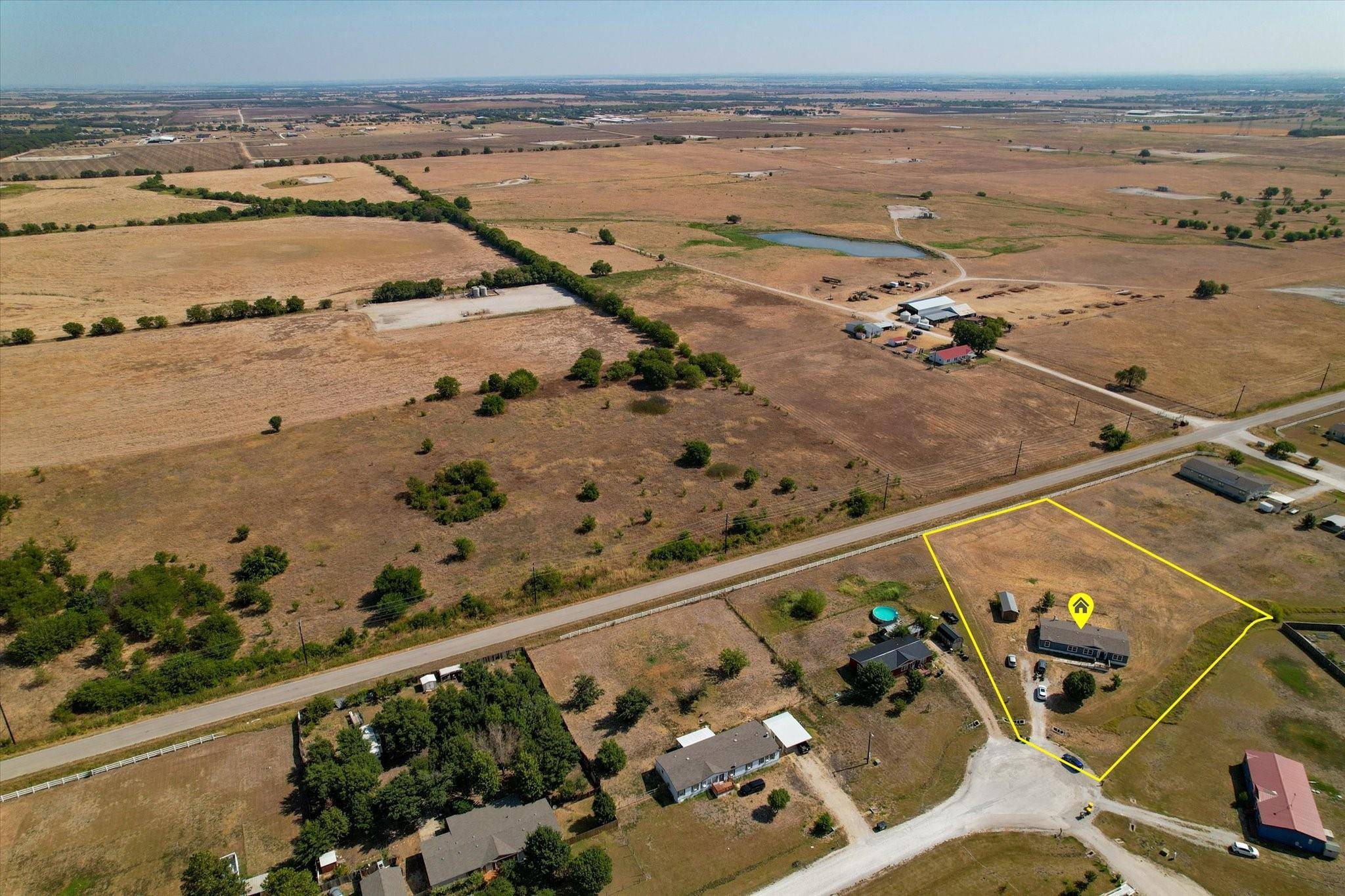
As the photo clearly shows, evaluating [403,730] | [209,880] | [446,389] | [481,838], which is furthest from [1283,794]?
[446,389]

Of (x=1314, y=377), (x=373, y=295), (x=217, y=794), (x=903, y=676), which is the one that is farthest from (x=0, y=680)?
(x=1314, y=377)

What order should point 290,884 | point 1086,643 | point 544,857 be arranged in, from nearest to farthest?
point 290,884, point 544,857, point 1086,643

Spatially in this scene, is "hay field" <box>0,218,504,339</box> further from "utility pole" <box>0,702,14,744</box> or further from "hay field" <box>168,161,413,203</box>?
"utility pole" <box>0,702,14,744</box>

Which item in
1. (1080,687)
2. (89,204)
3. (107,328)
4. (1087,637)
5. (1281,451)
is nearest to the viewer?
(1080,687)

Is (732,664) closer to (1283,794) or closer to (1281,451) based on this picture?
(1283,794)

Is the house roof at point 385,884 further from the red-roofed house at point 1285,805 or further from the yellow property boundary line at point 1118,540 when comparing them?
the red-roofed house at point 1285,805

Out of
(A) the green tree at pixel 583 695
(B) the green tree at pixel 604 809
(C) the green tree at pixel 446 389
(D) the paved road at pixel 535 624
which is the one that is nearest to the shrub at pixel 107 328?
(C) the green tree at pixel 446 389
